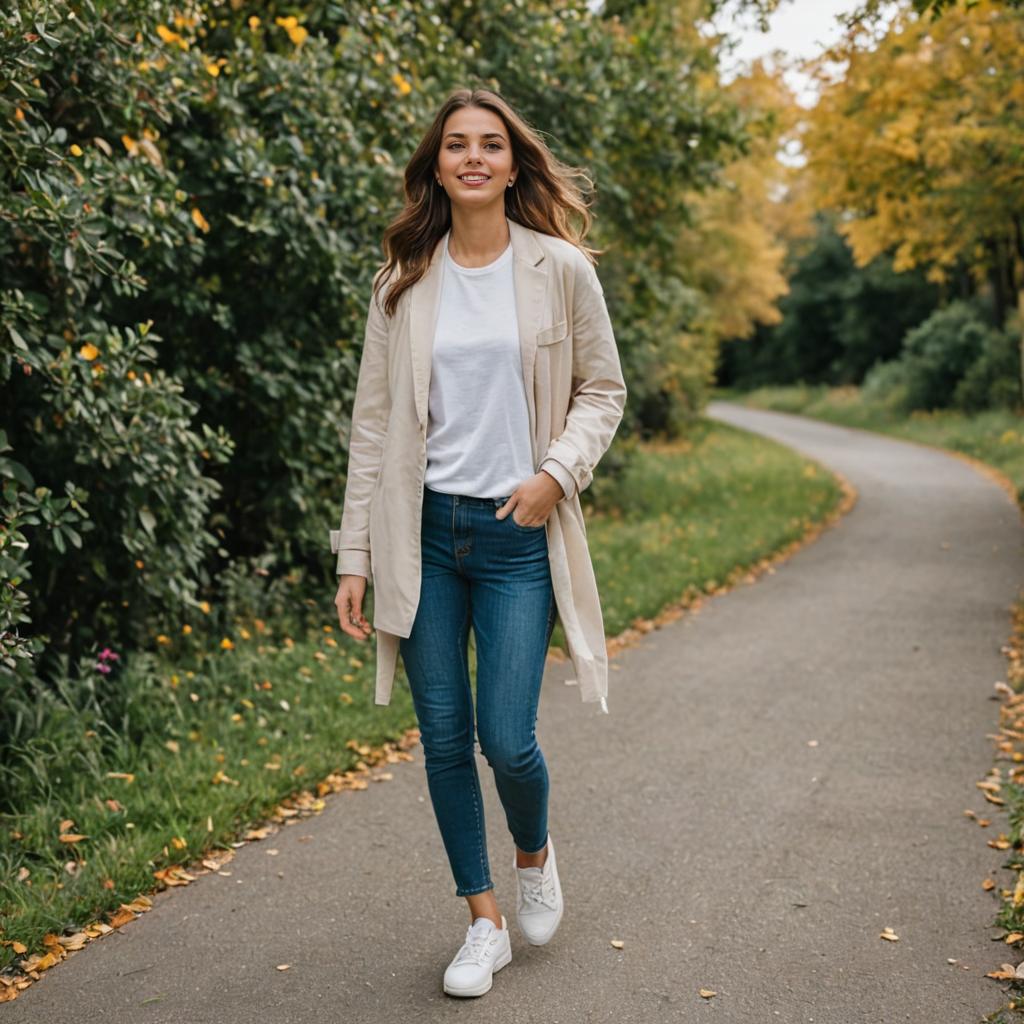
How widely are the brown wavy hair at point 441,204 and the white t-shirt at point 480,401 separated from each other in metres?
0.22

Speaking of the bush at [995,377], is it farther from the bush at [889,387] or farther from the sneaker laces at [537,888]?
the sneaker laces at [537,888]

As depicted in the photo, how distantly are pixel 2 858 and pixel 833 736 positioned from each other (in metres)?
3.63

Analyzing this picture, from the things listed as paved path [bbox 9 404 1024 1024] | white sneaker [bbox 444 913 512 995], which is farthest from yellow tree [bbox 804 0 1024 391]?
white sneaker [bbox 444 913 512 995]

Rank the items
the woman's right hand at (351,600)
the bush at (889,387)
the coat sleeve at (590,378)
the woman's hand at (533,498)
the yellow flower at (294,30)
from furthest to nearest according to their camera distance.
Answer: the bush at (889,387) → the yellow flower at (294,30) → the woman's right hand at (351,600) → the coat sleeve at (590,378) → the woman's hand at (533,498)

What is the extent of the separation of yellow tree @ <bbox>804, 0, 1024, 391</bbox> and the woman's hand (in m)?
10.1

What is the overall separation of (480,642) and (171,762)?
222 centimetres

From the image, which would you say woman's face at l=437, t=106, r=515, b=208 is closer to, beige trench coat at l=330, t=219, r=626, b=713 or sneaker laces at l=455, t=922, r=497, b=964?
beige trench coat at l=330, t=219, r=626, b=713

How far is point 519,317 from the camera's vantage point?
3045 mm

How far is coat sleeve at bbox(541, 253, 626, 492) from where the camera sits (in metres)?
3.10

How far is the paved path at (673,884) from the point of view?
127 inches

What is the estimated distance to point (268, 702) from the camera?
224 inches

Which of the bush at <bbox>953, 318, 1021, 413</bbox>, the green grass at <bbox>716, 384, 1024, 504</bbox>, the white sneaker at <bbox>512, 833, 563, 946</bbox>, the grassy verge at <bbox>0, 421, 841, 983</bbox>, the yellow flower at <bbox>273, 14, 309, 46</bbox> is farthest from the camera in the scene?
the bush at <bbox>953, 318, 1021, 413</bbox>

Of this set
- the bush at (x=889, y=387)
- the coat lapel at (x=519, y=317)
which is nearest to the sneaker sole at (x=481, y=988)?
the coat lapel at (x=519, y=317)

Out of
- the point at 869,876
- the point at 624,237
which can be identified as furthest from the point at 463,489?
the point at 624,237
